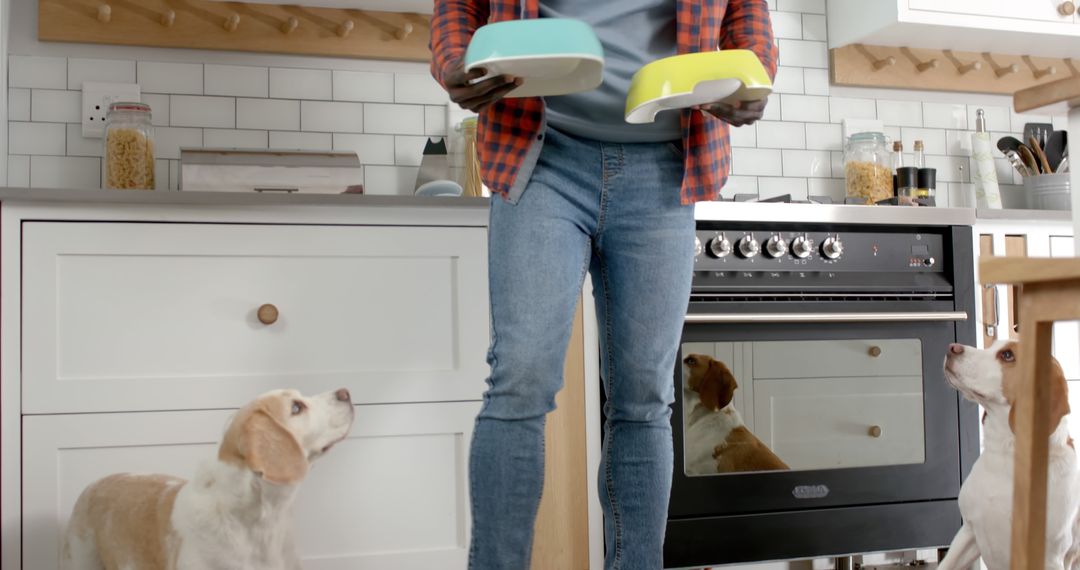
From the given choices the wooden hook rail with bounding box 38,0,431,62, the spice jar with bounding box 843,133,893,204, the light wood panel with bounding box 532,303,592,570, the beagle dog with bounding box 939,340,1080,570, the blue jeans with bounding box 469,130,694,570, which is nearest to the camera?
the blue jeans with bounding box 469,130,694,570

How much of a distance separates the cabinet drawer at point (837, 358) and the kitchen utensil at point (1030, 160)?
1.04 meters

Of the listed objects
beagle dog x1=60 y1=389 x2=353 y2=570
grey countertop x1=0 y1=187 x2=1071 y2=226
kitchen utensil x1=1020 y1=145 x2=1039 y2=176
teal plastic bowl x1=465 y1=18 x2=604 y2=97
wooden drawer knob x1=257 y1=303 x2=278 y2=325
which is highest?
kitchen utensil x1=1020 y1=145 x2=1039 y2=176

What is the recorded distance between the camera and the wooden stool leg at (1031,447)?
100 cm

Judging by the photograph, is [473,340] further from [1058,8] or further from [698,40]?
[1058,8]

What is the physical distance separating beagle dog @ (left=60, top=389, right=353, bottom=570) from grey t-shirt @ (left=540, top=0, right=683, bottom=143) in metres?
0.63

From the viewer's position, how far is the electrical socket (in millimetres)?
2371

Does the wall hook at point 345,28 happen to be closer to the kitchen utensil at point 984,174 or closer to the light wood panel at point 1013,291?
the light wood panel at point 1013,291

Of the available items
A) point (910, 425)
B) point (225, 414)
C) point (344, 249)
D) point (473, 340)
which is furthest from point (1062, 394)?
point (225, 414)

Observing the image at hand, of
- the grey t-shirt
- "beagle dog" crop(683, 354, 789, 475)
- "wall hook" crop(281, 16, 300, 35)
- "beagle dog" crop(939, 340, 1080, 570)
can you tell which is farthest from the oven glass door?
"wall hook" crop(281, 16, 300, 35)

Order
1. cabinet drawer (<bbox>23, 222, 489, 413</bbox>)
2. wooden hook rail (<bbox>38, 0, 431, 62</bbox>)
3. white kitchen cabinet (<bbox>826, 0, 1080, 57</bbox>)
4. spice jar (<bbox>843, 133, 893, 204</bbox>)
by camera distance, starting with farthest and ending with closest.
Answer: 1. spice jar (<bbox>843, 133, 893, 204</bbox>)
2. white kitchen cabinet (<bbox>826, 0, 1080, 57</bbox>)
3. wooden hook rail (<bbox>38, 0, 431, 62</bbox>)
4. cabinet drawer (<bbox>23, 222, 489, 413</bbox>)

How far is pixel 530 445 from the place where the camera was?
4.24 feet

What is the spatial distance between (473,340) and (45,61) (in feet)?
4.30

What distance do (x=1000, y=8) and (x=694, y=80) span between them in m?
1.90

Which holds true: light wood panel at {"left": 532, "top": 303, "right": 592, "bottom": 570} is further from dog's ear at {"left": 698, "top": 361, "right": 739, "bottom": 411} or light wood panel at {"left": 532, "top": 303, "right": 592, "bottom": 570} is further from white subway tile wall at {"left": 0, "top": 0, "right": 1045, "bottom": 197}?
white subway tile wall at {"left": 0, "top": 0, "right": 1045, "bottom": 197}
